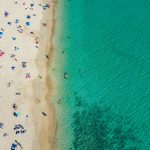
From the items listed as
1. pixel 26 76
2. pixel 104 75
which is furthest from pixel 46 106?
pixel 104 75

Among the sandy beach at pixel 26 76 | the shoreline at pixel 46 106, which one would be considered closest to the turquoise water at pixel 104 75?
the shoreline at pixel 46 106

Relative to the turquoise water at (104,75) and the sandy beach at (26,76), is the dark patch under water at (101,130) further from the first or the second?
the sandy beach at (26,76)

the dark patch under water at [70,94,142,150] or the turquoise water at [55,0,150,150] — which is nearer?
the dark patch under water at [70,94,142,150]

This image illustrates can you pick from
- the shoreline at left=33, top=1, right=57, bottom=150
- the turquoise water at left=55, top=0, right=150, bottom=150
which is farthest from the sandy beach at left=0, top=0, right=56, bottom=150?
the turquoise water at left=55, top=0, right=150, bottom=150

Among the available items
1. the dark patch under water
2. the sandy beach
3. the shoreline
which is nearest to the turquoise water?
the dark patch under water

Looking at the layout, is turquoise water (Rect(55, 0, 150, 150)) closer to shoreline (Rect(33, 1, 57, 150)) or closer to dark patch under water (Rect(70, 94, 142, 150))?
dark patch under water (Rect(70, 94, 142, 150))
